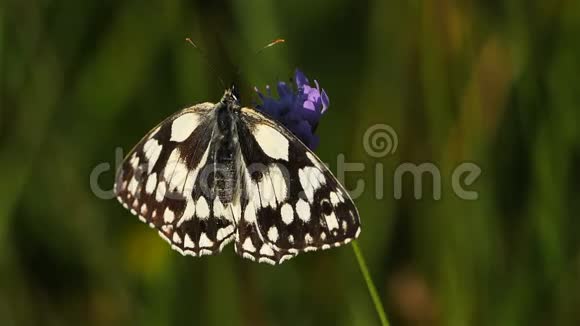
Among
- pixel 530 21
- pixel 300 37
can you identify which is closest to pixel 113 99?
pixel 300 37

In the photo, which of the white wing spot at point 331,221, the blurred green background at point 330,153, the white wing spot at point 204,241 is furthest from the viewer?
the blurred green background at point 330,153

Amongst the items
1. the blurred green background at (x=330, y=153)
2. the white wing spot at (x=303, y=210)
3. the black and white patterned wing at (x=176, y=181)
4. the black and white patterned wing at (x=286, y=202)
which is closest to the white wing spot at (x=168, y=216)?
the black and white patterned wing at (x=176, y=181)

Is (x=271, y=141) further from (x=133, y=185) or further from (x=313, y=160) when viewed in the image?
(x=133, y=185)

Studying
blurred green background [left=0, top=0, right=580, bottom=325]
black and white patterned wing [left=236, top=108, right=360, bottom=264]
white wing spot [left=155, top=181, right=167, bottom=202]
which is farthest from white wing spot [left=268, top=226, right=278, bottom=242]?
blurred green background [left=0, top=0, right=580, bottom=325]

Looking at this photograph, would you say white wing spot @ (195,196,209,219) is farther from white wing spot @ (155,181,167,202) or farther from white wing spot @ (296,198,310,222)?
white wing spot @ (296,198,310,222)

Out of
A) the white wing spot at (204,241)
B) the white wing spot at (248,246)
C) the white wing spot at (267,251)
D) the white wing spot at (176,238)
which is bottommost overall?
the white wing spot at (267,251)

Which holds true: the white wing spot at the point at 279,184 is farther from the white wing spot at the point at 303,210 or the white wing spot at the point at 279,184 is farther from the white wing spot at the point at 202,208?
the white wing spot at the point at 202,208
